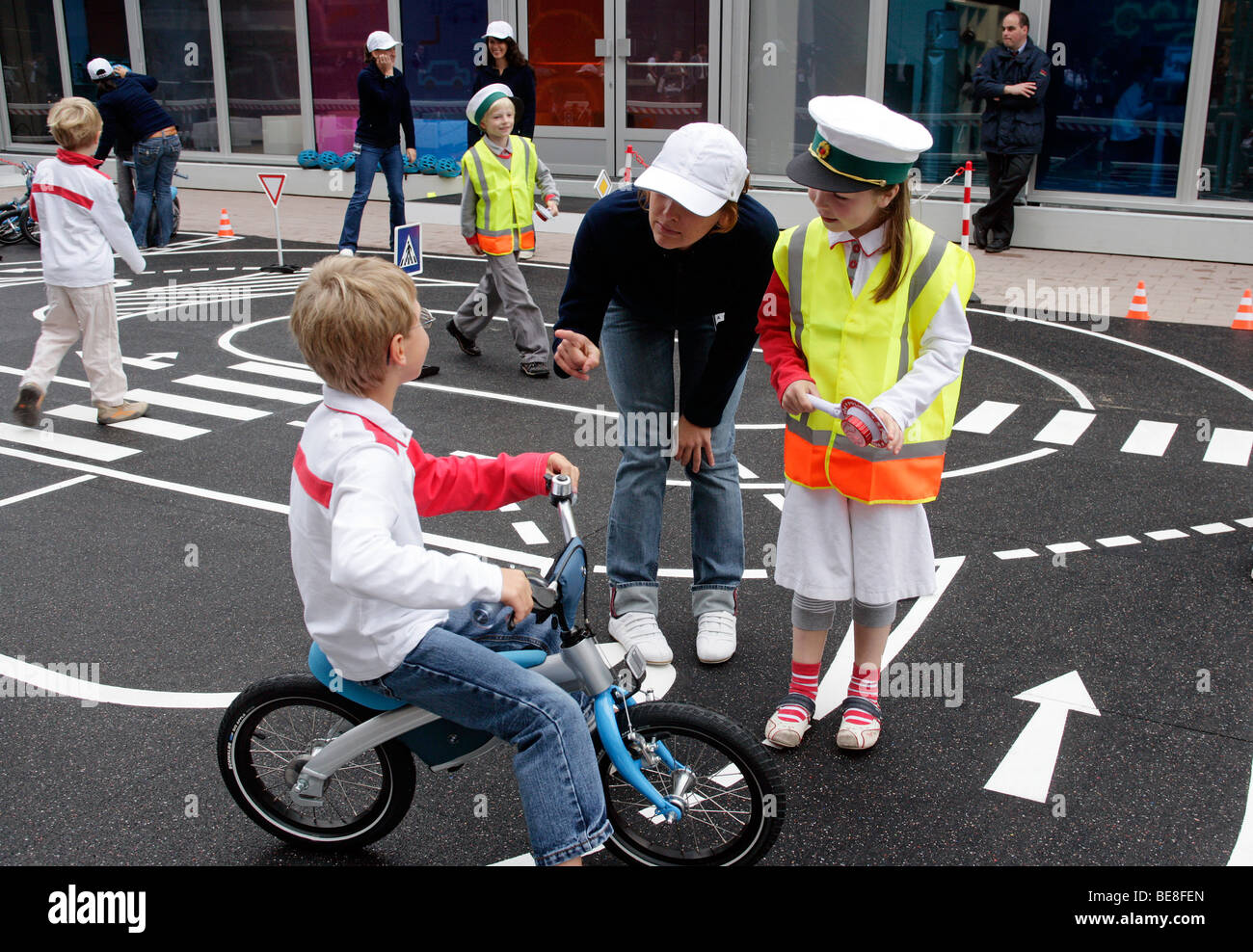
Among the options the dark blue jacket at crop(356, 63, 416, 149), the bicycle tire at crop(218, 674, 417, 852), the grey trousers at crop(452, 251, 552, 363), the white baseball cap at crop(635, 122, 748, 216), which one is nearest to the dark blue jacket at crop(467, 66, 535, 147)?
the dark blue jacket at crop(356, 63, 416, 149)

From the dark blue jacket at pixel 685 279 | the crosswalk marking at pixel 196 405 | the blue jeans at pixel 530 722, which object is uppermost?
the dark blue jacket at pixel 685 279

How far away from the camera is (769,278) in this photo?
4.18 metres

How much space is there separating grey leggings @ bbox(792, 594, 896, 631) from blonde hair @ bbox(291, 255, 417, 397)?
5.53 ft

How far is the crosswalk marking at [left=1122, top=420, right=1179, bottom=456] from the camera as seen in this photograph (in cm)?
705

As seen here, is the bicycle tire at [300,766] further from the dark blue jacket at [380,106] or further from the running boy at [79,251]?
the dark blue jacket at [380,106]

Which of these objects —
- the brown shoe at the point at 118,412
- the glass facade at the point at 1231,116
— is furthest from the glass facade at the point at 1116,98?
the brown shoe at the point at 118,412

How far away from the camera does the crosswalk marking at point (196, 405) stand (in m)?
7.77

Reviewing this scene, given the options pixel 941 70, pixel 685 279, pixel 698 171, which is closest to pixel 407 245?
pixel 685 279

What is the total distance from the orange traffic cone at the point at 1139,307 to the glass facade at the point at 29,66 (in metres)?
19.5

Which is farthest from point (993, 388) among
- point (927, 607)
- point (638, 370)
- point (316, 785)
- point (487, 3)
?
point (487, 3)

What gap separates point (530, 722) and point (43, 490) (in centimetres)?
451

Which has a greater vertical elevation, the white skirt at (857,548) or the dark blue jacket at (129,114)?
the dark blue jacket at (129,114)

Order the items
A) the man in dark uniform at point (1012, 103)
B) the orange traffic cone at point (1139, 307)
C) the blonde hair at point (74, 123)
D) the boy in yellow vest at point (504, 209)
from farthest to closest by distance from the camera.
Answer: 1. the man in dark uniform at point (1012, 103)
2. the orange traffic cone at point (1139, 307)
3. the boy in yellow vest at point (504, 209)
4. the blonde hair at point (74, 123)

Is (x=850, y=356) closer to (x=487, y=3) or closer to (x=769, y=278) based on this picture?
(x=769, y=278)
